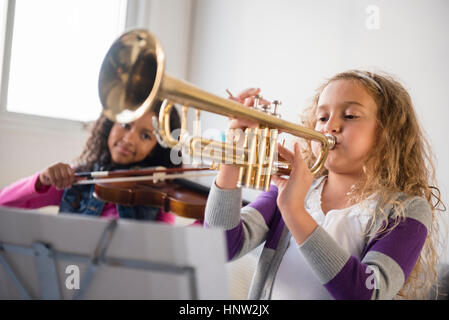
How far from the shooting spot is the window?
2.02 m

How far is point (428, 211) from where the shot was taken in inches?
30.9

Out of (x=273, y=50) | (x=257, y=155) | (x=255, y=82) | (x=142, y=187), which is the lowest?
(x=142, y=187)

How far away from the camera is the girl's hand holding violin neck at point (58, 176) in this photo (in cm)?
140

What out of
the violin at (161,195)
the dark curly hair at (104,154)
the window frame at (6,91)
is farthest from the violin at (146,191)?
the window frame at (6,91)

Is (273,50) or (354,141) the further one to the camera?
(273,50)

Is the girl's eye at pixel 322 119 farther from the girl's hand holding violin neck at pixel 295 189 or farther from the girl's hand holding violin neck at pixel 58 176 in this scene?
the girl's hand holding violin neck at pixel 58 176

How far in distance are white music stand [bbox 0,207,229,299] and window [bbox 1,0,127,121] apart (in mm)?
1562

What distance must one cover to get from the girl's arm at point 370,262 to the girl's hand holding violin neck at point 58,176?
39.8 inches

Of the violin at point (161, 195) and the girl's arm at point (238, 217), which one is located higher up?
the girl's arm at point (238, 217)

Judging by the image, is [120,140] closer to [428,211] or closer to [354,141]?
[354,141]

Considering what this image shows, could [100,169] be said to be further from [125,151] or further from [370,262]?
[370,262]
